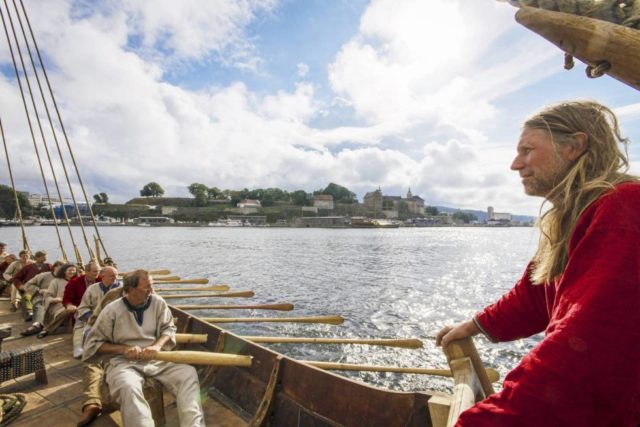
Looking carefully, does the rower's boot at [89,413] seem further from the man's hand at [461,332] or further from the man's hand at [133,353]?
the man's hand at [461,332]

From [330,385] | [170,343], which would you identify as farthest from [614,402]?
[170,343]

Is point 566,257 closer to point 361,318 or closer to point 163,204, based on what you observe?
point 361,318

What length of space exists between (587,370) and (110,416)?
4612mm

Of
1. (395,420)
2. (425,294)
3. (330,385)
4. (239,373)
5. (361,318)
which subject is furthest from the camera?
(425,294)

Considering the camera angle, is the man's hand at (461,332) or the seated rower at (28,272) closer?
the man's hand at (461,332)

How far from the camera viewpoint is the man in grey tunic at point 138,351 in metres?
3.29

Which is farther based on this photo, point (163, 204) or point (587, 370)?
point (163, 204)

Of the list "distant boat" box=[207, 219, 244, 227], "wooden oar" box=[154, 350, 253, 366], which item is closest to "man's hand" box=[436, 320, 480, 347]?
"wooden oar" box=[154, 350, 253, 366]

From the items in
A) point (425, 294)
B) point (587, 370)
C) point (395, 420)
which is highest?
point (587, 370)

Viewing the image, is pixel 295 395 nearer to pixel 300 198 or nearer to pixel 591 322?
pixel 591 322

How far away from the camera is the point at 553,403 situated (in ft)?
2.69

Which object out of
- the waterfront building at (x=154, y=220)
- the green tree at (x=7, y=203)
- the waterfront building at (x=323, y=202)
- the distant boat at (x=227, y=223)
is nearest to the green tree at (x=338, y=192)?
the waterfront building at (x=323, y=202)

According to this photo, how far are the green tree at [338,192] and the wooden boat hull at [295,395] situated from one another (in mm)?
141570

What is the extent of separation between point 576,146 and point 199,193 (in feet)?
484
